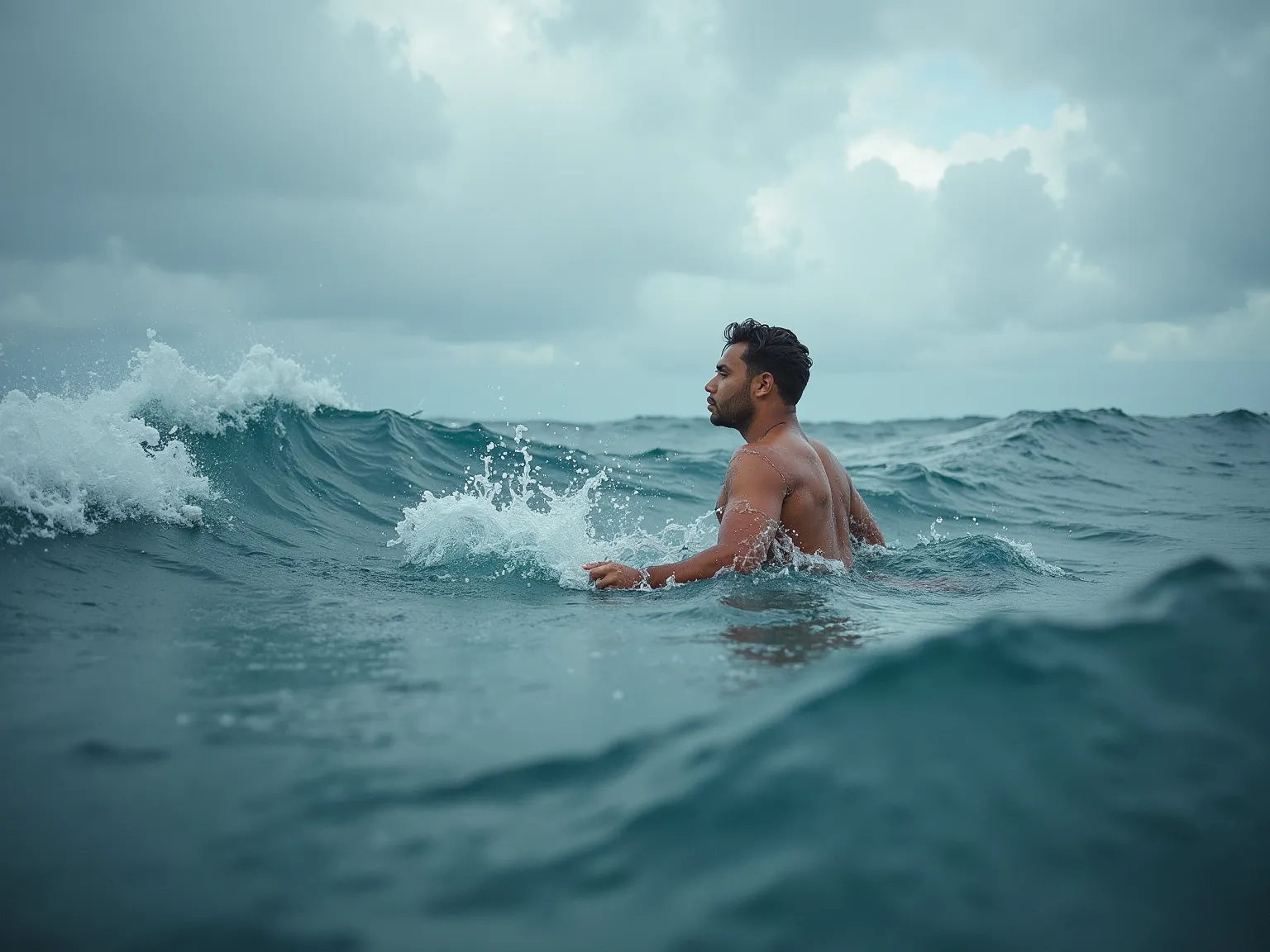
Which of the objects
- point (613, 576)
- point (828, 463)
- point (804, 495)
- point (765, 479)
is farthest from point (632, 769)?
point (828, 463)

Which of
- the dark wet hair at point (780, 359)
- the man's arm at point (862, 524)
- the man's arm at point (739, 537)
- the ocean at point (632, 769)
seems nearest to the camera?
the ocean at point (632, 769)

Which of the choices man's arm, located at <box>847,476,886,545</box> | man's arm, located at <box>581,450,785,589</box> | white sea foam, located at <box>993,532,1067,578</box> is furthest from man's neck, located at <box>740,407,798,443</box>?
white sea foam, located at <box>993,532,1067,578</box>

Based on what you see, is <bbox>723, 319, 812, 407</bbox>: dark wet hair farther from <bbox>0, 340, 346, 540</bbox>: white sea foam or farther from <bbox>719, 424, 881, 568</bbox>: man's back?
<bbox>0, 340, 346, 540</bbox>: white sea foam

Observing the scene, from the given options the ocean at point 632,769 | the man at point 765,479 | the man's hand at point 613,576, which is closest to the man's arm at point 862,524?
the man at point 765,479

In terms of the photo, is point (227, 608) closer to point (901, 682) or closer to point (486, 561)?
point (486, 561)

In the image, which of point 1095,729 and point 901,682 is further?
point 901,682

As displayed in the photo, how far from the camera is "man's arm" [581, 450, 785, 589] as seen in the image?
5023 mm

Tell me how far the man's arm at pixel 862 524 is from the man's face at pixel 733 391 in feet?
4.57

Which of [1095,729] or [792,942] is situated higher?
[1095,729]

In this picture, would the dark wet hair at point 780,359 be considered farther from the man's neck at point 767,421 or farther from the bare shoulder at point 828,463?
the bare shoulder at point 828,463

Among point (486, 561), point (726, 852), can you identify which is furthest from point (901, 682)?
point (486, 561)

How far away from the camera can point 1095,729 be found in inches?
81.9

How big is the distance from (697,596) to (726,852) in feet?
9.14

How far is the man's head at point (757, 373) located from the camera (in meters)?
5.73
